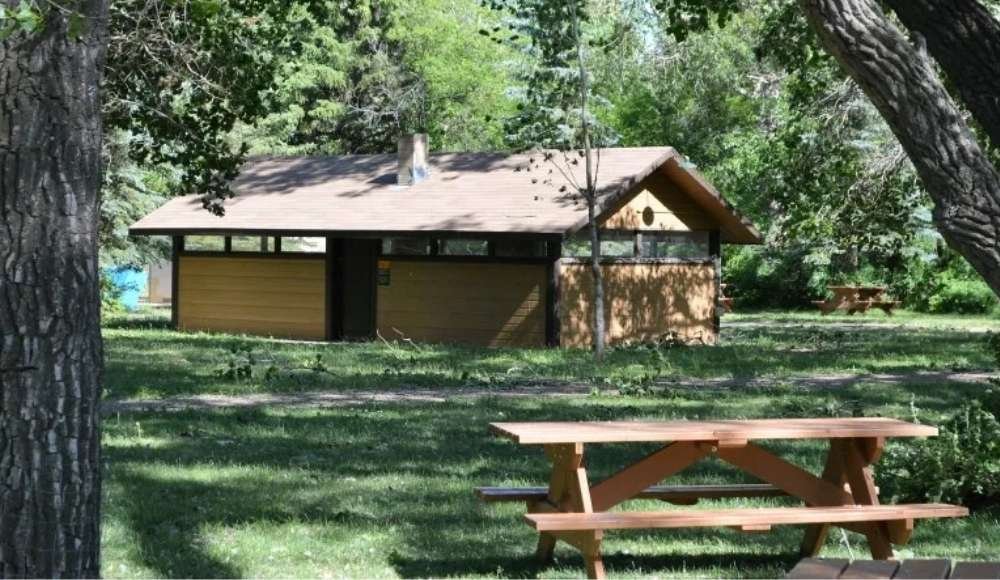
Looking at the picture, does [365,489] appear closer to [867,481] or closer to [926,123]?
[867,481]

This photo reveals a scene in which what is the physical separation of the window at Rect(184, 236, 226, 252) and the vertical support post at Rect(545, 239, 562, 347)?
860 centimetres

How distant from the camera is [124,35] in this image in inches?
701

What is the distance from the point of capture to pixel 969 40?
7969mm

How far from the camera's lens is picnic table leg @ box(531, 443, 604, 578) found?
26.0ft

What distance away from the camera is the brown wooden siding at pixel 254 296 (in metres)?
33.2

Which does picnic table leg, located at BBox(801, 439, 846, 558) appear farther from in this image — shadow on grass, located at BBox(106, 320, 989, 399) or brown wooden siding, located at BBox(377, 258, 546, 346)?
brown wooden siding, located at BBox(377, 258, 546, 346)

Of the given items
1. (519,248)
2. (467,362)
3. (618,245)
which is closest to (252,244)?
(519,248)

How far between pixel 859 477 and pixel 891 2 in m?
2.61

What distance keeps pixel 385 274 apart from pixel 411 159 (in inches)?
119

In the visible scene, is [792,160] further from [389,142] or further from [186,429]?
[389,142]

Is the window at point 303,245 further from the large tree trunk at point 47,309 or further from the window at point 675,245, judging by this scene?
the large tree trunk at point 47,309

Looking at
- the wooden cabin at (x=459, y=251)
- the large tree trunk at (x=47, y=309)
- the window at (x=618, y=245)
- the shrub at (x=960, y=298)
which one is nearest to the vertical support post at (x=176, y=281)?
the wooden cabin at (x=459, y=251)

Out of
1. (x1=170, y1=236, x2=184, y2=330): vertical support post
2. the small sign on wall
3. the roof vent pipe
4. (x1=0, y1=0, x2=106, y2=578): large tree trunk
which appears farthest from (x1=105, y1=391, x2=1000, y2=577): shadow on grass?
(x1=170, y1=236, x2=184, y2=330): vertical support post

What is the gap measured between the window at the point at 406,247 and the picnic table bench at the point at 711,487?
Answer: 22.8 m
